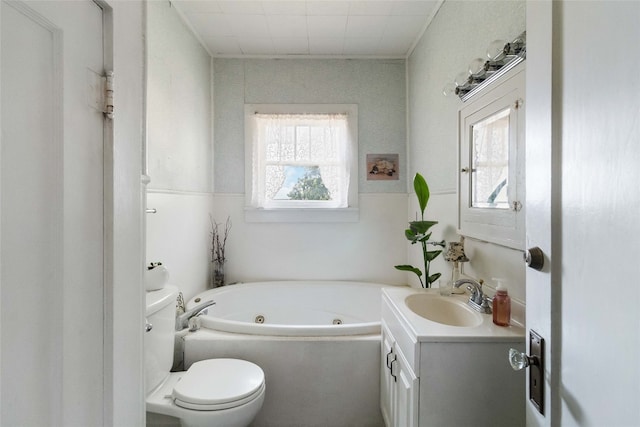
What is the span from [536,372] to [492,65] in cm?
119

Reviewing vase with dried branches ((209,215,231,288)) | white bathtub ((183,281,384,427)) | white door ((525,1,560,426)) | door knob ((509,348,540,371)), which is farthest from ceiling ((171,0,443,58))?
door knob ((509,348,540,371))

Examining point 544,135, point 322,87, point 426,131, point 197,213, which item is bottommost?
point 197,213

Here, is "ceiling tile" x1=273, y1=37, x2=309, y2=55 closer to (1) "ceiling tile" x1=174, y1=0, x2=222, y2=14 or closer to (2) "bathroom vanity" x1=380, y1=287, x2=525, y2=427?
(1) "ceiling tile" x1=174, y1=0, x2=222, y2=14

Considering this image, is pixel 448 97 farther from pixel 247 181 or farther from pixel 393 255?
pixel 247 181

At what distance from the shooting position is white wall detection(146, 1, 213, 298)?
1.83 metres

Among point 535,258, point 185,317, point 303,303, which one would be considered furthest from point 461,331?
point 303,303

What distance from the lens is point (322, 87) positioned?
2.81 m

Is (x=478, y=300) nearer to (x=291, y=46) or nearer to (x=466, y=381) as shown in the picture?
(x=466, y=381)

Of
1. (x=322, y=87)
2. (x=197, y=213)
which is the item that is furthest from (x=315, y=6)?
(x=197, y=213)

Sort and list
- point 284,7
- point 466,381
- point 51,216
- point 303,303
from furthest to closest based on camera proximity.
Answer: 1. point 303,303
2. point 284,7
3. point 466,381
4. point 51,216

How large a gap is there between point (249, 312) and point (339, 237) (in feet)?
3.27

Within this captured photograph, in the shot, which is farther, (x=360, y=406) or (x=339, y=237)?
(x=339, y=237)

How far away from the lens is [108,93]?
0.61m

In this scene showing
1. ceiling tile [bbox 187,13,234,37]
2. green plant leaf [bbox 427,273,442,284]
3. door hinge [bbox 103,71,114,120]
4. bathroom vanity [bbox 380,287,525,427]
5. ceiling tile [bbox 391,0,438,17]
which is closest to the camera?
door hinge [bbox 103,71,114,120]
